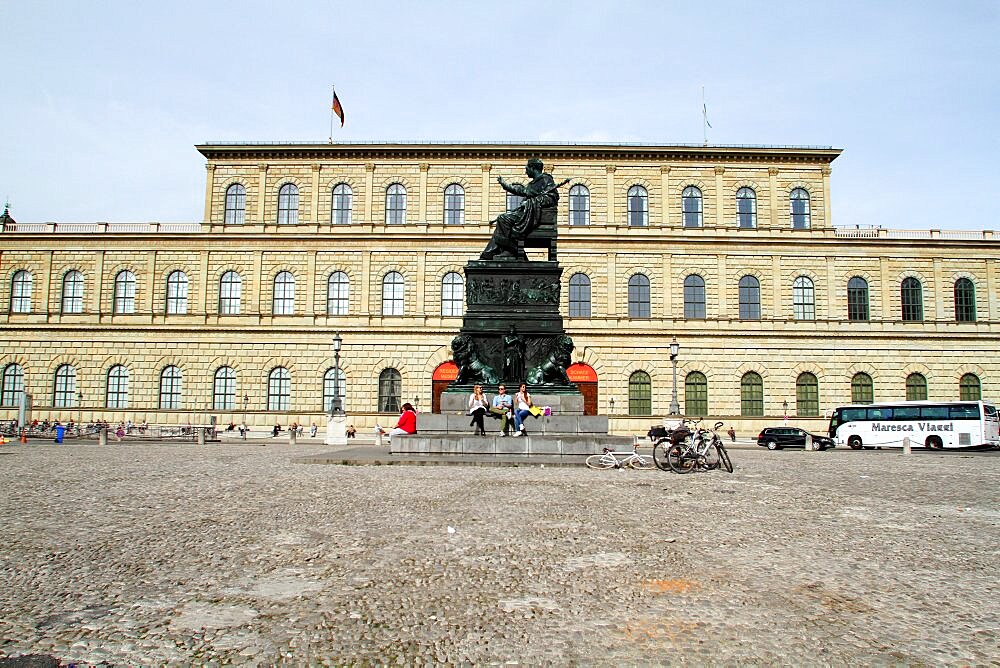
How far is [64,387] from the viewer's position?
153 ft

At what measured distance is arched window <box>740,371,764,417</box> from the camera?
149ft

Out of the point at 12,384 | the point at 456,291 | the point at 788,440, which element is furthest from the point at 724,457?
the point at 12,384

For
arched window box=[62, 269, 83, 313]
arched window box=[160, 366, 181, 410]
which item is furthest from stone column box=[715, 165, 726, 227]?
arched window box=[62, 269, 83, 313]

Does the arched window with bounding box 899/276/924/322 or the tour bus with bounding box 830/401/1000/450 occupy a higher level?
the arched window with bounding box 899/276/924/322

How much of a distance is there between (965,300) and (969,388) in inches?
222

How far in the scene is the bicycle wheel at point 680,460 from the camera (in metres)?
16.7

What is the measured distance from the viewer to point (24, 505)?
10.7m

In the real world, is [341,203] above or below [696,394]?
above

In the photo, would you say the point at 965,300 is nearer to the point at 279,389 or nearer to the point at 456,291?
the point at 456,291

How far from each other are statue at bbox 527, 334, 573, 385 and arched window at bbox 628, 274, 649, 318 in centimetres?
2776

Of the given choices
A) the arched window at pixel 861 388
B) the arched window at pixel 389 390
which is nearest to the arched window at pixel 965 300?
the arched window at pixel 861 388

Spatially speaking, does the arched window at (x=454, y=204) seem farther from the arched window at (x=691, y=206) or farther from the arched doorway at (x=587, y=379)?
the arched window at (x=691, y=206)

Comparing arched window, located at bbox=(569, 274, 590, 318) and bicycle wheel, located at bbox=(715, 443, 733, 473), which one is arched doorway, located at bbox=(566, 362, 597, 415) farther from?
bicycle wheel, located at bbox=(715, 443, 733, 473)

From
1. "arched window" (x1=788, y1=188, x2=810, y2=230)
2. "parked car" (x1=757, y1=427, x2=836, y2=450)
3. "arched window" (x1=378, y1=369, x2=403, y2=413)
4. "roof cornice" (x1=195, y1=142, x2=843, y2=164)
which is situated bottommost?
"parked car" (x1=757, y1=427, x2=836, y2=450)
